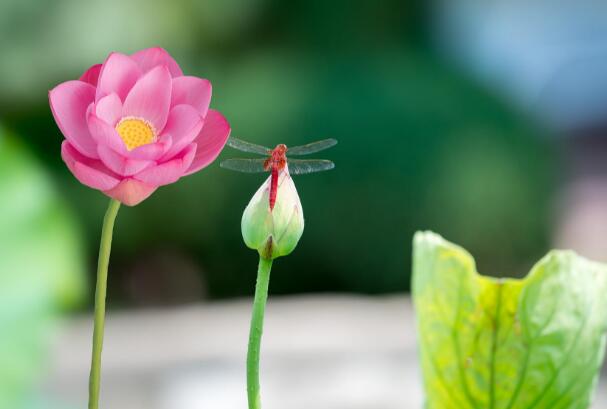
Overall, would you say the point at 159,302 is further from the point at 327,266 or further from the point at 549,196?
the point at 549,196

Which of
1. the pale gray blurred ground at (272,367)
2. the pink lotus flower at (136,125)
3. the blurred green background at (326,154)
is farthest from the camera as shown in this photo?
the blurred green background at (326,154)

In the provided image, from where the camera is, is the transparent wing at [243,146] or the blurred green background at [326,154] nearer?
the transparent wing at [243,146]

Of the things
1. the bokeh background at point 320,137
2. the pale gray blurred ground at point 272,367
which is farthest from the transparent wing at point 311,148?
the bokeh background at point 320,137

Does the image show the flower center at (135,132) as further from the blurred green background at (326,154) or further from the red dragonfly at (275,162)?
the blurred green background at (326,154)

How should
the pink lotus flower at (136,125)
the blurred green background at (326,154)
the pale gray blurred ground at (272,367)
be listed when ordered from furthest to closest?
the blurred green background at (326,154), the pale gray blurred ground at (272,367), the pink lotus flower at (136,125)

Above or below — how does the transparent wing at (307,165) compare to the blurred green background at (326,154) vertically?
below

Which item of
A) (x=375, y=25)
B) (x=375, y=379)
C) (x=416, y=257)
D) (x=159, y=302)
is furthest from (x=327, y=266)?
(x=416, y=257)

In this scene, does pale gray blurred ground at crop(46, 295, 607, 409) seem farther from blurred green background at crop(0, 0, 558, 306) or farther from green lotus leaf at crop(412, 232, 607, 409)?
blurred green background at crop(0, 0, 558, 306)
